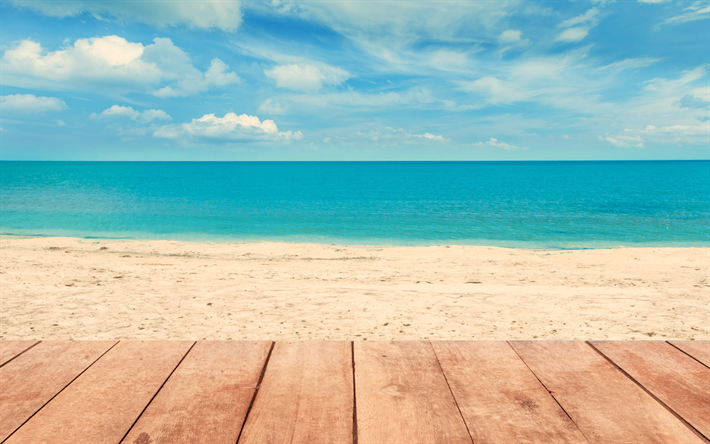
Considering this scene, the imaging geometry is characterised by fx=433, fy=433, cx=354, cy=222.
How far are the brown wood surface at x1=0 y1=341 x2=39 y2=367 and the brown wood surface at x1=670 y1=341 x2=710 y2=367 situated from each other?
4367 millimetres

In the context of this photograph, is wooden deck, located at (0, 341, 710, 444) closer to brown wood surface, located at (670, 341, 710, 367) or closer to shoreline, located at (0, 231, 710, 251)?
brown wood surface, located at (670, 341, 710, 367)

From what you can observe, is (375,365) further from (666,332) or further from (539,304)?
(539,304)

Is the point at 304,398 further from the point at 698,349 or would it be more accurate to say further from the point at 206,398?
the point at 698,349

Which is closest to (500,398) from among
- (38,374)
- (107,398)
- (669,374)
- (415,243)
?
(669,374)

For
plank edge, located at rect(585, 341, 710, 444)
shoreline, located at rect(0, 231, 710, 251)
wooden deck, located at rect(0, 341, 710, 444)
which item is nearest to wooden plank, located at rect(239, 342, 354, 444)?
wooden deck, located at rect(0, 341, 710, 444)

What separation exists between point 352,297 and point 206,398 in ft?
19.6

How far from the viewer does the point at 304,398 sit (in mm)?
2268

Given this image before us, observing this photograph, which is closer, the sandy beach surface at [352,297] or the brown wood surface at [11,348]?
the brown wood surface at [11,348]

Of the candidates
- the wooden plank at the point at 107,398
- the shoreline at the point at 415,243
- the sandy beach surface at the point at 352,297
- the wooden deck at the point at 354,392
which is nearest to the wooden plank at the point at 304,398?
the wooden deck at the point at 354,392

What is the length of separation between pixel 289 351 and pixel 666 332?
226 inches

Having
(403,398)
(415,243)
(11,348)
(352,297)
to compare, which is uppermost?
(403,398)

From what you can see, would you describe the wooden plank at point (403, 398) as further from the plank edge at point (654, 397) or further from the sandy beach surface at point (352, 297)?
the sandy beach surface at point (352, 297)

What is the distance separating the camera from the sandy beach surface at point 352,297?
6.00 m

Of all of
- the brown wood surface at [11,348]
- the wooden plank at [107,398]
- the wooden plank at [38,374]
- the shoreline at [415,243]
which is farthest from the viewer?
the shoreline at [415,243]
